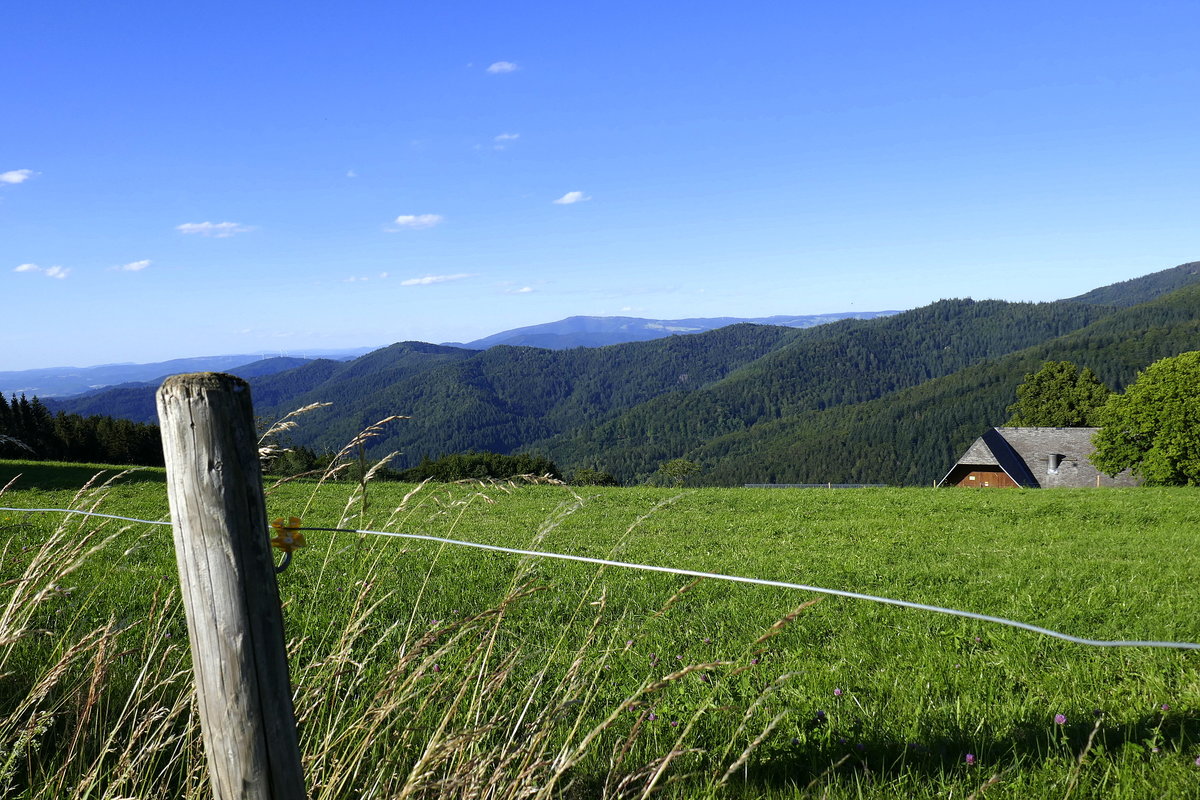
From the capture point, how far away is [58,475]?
17.0 m

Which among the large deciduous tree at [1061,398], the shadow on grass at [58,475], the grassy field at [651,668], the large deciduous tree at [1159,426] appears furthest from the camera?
the large deciduous tree at [1061,398]

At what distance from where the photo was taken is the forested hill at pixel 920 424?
111m

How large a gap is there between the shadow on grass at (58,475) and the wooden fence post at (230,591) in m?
16.5

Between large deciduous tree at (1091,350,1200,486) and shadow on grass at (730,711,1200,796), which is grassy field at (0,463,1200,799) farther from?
large deciduous tree at (1091,350,1200,486)

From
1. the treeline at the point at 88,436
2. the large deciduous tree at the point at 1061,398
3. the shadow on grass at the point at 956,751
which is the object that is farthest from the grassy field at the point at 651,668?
the large deciduous tree at the point at 1061,398

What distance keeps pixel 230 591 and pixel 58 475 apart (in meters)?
19.9

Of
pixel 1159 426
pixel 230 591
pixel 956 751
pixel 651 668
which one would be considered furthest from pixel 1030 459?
pixel 230 591

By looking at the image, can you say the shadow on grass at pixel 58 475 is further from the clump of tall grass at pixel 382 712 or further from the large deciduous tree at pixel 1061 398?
the large deciduous tree at pixel 1061 398

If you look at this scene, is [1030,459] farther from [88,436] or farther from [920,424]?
[920,424]

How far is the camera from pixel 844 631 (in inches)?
183

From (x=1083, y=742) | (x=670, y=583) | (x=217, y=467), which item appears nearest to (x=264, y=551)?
(x=217, y=467)

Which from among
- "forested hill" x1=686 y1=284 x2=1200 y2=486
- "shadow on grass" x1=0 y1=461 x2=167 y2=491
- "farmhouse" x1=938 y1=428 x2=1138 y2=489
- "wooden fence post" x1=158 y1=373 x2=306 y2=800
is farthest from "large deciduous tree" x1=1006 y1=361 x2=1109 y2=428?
"forested hill" x1=686 y1=284 x2=1200 y2=486

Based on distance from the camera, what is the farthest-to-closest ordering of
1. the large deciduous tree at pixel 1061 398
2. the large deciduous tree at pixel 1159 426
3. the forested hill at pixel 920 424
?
the forested hill at pixel 920 424, the large deciduous tree at pixel 1061 398, the large deciduous tree at pixel 1159 426

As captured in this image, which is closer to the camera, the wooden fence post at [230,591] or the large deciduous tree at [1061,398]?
the wooden fence post at [230,591]
